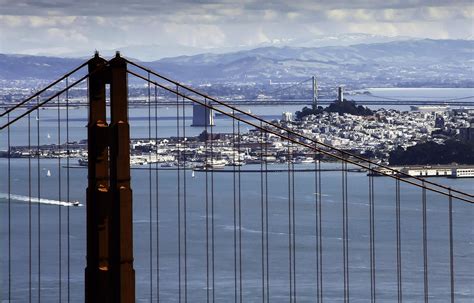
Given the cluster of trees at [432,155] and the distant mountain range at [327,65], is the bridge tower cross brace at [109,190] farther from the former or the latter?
the distant mountain range at [327,65]

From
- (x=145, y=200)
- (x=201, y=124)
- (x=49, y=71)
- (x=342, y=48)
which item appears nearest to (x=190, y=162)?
(x=145, y=200)

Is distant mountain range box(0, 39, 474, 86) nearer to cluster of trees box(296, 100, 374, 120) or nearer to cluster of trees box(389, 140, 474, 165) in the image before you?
cluster of trees box(296, 100, 374, 120)

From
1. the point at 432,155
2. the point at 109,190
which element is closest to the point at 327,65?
the point at 432,155

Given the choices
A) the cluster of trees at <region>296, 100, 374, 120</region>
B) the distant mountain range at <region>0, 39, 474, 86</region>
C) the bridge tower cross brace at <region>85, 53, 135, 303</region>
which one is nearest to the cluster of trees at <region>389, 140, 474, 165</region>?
the cluster of trees at <region>296, 100, 374, 120</region>

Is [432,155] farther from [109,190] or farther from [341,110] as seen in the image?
[109,190]

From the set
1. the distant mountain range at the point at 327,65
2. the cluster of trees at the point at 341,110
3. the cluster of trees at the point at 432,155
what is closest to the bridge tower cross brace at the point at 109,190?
the cluster of trees at the point at 432,155

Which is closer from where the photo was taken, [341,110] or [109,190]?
[109,190]
